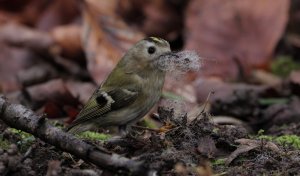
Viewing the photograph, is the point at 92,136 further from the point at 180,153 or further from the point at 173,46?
the point at 173,46

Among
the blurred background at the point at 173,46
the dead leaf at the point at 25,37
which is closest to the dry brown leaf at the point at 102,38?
the blurred background at the point at 173,46

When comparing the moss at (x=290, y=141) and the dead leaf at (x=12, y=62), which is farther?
the dead leaf at (x=12, y=62)

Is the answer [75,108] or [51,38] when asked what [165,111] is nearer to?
[75,108]

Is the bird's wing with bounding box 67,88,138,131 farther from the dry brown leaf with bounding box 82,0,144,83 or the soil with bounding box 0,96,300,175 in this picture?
the dry brown leaf with bounding box 82,0,144,83

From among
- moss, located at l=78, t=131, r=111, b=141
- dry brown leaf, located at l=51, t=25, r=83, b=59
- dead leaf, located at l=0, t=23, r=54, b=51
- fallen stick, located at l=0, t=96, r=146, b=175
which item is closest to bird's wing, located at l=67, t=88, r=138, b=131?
moss, located at l=78, t=131, r=111, b=141

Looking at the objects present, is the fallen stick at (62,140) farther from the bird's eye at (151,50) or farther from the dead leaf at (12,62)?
the dead leaf at (12,62)

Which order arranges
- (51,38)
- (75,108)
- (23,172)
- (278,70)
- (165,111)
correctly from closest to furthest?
(23,172) → (165,111) → (75,108) → (278,70) → (51,38)

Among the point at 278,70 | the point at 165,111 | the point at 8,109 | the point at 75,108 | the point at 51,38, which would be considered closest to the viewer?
the point at 8,109

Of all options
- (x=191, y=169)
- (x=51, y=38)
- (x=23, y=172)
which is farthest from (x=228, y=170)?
(x=51, y=38)
